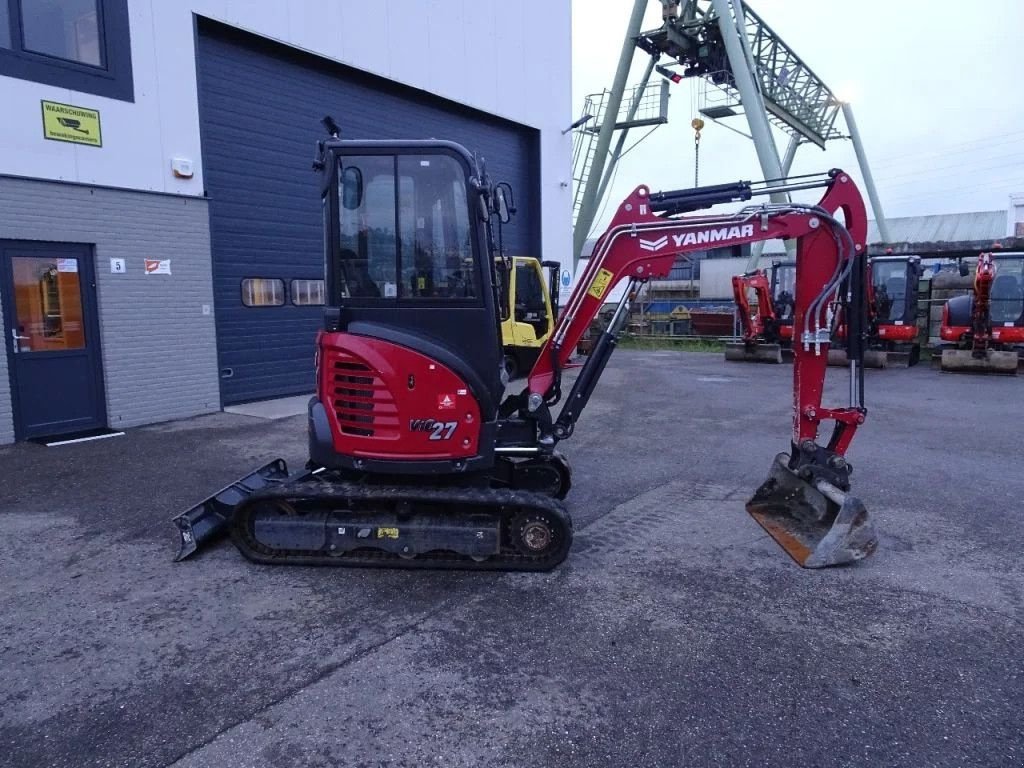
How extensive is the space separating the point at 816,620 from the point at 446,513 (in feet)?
7.68

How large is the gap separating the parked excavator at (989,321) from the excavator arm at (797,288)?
463 inches

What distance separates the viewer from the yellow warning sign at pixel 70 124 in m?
8.30

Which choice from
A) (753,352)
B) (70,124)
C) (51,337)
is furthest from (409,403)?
(753,352)

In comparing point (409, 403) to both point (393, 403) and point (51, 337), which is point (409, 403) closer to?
point (393, 403)

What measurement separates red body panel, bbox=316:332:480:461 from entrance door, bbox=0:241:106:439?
580 cm

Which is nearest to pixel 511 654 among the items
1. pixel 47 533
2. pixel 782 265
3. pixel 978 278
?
pixel 47 533

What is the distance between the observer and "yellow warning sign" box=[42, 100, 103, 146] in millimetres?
8305

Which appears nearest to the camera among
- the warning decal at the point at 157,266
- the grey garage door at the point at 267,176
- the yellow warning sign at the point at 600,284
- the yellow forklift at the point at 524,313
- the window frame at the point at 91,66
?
the yellow warning sign at the point at 600,284

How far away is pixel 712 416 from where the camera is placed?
33.9 feet

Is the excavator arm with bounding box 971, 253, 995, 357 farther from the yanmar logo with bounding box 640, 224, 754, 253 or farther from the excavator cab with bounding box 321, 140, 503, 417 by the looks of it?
the excavator cab with bounding box 321, 140, 503, 417

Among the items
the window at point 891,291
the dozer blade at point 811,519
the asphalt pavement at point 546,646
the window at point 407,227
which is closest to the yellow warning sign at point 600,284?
the window at point 407,227

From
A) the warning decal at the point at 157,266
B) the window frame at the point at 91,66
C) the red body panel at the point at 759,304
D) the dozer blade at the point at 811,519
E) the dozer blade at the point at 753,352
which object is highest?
the window frame at the point at 91,66

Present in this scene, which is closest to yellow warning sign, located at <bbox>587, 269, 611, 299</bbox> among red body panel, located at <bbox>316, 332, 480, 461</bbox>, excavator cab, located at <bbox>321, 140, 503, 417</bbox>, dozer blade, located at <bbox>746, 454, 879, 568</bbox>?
excavator cab, located at <bbox>321, 140, 503, 417</bbox>

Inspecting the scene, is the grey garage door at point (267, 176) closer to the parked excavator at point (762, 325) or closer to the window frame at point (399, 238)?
the window frame at point (399, 238)
